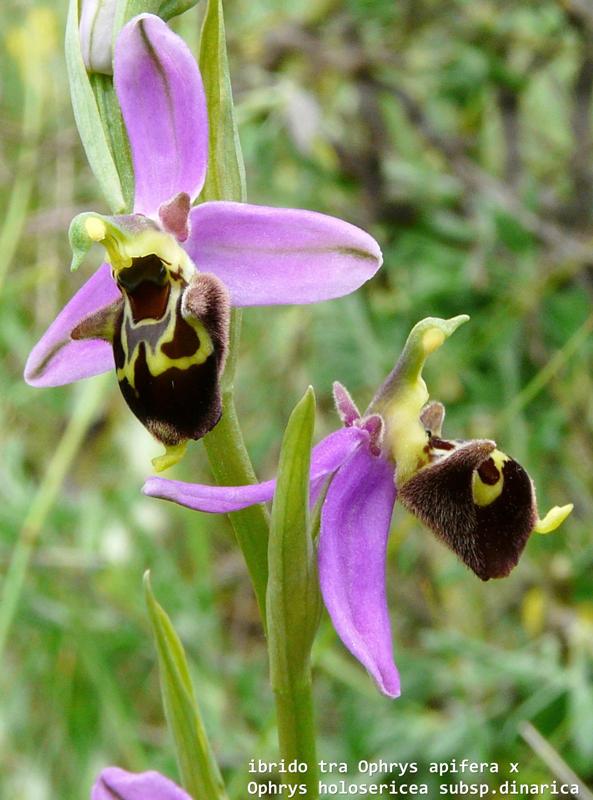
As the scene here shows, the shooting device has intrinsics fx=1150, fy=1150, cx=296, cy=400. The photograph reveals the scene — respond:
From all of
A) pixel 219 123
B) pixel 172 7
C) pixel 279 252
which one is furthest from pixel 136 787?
pixel 172 7

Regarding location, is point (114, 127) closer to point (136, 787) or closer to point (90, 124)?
point (90, 124)

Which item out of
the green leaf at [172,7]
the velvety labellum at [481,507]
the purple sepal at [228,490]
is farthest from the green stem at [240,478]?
the green leaf at [172,7]

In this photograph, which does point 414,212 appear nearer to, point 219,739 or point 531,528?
point 219,739

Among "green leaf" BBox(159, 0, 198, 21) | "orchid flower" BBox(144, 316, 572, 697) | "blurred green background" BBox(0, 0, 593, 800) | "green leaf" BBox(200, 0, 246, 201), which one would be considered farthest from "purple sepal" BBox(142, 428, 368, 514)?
"blurred green background" BBox(0, 0, 593, 800)

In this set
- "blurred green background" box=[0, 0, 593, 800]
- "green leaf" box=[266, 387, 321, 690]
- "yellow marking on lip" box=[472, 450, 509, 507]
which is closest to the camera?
"green leaf" box=[266, 387, 321, 690]

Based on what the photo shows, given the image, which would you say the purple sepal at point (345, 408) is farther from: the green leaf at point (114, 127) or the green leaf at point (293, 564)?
the green leaf at point (114, 127)

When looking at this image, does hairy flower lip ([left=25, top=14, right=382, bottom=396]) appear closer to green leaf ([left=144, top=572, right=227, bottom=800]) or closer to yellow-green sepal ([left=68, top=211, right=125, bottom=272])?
yellow-green sepal ([left=68, top=211, right=125, bottom=272])

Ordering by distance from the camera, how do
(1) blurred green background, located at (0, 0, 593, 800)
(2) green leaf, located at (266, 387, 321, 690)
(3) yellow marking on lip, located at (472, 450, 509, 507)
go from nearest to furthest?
(2) green leaf, located at (266, 387, 321, 690)
(3) yellow marking on lip, located at (472, 450, 509, 507)
(1) blurred green background, located at (0, 0, 593, 800)
